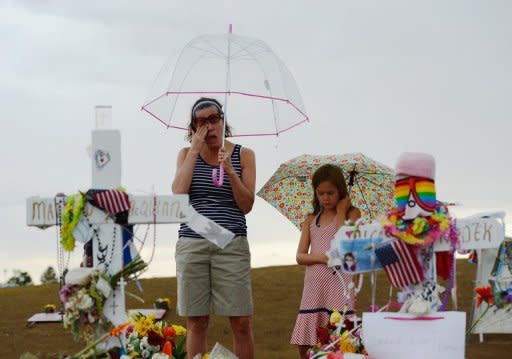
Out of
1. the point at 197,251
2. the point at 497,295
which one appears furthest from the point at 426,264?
the point at 197,251

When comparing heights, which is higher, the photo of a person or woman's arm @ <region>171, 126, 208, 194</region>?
woman's arm @ <region>171, 126, 208, 194</region>

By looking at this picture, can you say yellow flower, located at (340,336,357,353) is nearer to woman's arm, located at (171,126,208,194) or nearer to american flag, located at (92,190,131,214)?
woman's arm, located at (171,126,208,194)

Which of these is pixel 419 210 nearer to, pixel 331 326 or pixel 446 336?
pixel 446 336

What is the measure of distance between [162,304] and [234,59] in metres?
7.56

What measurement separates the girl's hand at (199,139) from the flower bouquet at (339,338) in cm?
161

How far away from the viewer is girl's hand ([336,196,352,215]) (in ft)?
23.8

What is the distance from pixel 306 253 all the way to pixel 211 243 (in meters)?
1.04

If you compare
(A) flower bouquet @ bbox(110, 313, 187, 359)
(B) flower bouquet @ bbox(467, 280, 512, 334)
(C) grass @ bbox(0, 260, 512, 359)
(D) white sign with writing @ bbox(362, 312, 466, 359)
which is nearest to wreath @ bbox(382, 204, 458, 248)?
(D) white sign with writing @ bbox(362, 312, 466, 359)

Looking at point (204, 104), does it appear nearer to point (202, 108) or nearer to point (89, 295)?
point (202, 108)

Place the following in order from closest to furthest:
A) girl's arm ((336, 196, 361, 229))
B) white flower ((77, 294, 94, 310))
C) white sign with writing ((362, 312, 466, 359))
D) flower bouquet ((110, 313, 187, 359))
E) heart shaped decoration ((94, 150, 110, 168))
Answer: white flower ((77, 294, 94, 310)) → heart shaped decoration ((94, 150, 110, 168)) → white sign with writing ((362, 312, 466, 359)) → girl's arm ((336, 196, 361, 229)) → flower bouquet ((110, 313, 187, 359))

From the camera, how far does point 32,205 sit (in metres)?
5.71

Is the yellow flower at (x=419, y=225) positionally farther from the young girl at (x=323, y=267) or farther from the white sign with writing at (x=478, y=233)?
the young girl at (x=323, y=267)

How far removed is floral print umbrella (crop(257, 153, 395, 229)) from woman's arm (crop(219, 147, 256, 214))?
1541 mm

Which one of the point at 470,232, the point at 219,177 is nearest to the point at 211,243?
the point at 219,177
